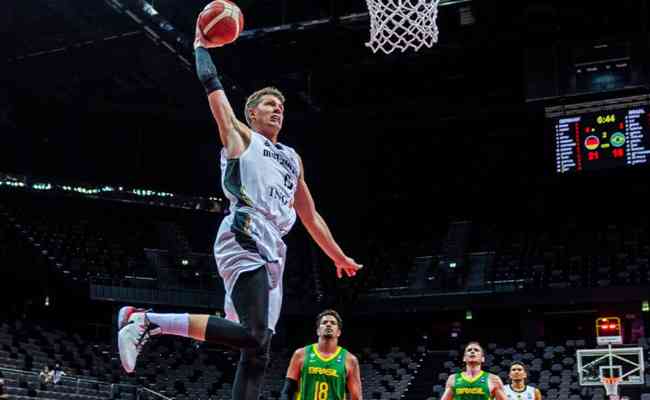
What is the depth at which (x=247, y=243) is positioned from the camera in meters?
4.46

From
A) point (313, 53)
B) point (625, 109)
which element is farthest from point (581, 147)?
point (313, 53)

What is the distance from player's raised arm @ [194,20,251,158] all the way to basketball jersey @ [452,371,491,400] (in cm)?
638

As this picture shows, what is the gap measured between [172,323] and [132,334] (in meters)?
0.20

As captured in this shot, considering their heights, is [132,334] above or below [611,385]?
below

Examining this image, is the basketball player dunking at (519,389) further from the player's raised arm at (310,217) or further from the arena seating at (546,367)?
the arena seating at (546,367)

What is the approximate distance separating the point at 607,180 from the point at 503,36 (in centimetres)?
874

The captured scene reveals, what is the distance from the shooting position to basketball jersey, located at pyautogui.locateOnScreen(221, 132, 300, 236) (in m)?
4.56

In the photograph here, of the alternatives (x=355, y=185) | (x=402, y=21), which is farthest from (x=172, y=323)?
(x=355, y=185)

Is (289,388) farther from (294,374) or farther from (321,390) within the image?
(321,390)

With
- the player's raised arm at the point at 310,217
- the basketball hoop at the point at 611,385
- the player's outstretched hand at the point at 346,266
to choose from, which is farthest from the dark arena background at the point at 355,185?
the player's raised arm at the point at 310,217

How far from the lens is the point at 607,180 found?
26.8 meters

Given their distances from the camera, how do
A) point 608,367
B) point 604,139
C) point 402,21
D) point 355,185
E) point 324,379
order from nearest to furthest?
point 324,379, point 402,21, point 608,367, point 604,139, point 355,185

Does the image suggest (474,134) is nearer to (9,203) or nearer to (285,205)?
(9,203)

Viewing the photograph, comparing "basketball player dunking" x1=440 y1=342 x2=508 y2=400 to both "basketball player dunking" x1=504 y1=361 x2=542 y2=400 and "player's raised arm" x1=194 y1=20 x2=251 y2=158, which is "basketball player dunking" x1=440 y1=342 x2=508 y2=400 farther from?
"player's raised arm" x1=194 y1=20 x2=251 y2=158
